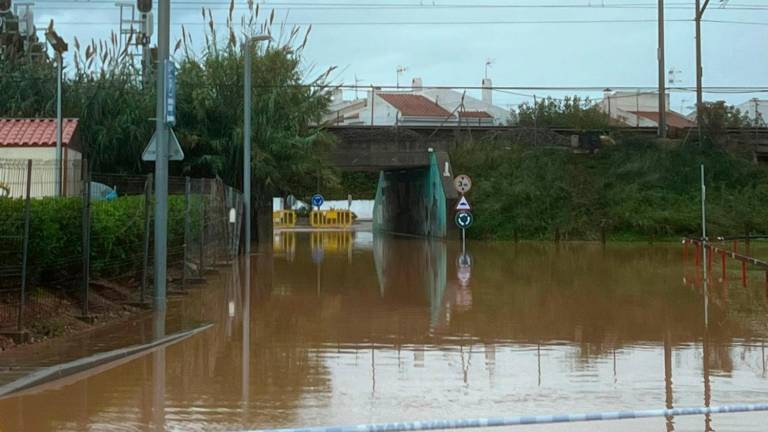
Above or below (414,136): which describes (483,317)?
below

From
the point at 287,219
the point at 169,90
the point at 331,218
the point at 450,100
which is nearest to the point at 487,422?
the point at 169,90

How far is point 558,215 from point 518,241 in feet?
7.12

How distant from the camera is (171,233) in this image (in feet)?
59.6

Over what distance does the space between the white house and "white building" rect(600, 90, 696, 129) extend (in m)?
30.7

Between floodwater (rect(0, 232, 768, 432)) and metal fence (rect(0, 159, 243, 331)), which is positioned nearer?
floodwater (rect(0, 232, 768, 432))

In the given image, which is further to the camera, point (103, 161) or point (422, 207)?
point (422, 207)

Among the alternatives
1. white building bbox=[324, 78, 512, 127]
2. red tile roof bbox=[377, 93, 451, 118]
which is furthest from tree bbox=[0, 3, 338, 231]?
red tile roof bbox=[377, 93, 451, 118]

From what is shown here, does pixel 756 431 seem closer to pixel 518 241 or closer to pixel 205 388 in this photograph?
pixel 205 388

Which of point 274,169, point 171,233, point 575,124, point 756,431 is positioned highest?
point 575,124

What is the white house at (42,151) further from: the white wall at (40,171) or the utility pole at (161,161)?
the utility pole at (161,161)

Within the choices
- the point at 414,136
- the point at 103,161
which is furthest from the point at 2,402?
the point at 414,136

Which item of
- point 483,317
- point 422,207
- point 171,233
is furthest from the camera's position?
point 422,207

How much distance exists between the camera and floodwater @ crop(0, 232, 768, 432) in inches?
296

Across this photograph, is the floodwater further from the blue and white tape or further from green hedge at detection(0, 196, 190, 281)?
green hedge at detection(0, 196, 190, 281)
